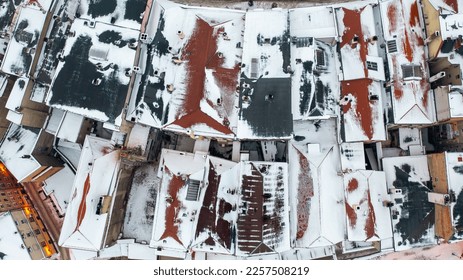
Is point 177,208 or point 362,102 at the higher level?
point 362,102

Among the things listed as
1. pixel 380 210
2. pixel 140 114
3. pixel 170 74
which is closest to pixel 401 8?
pixel 380 210

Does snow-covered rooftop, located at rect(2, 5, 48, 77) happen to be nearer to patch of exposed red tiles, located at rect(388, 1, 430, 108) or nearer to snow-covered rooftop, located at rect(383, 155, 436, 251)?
patch of exposed red tiles, located at rect(388, 1, 430, 108)

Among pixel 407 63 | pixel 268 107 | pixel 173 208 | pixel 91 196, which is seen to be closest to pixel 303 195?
pixel 268 107

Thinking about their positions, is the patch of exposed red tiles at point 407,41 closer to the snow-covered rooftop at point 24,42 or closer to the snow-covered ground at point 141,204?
the snow-covered ground at point 141,204

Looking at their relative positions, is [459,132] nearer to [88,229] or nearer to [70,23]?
[88,229]

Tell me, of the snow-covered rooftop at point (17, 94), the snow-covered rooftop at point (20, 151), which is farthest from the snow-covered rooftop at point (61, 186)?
the snow-covered rooftop at point (17, 94)

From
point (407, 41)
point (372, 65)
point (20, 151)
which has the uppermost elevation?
point (407, 41)

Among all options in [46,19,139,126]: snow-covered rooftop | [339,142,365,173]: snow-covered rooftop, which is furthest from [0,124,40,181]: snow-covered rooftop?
[339,142,365,173]: snow-covered rooftop

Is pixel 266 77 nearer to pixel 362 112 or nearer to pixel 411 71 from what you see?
pixel 362 112
